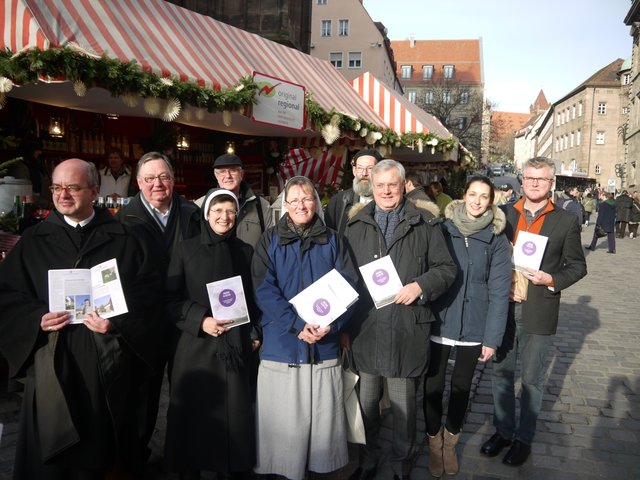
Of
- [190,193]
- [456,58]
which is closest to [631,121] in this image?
[456,58]

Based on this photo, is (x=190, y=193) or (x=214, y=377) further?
(x=190, y=193)

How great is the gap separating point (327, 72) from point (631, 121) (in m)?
37.8

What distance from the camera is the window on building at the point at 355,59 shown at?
4770 cm

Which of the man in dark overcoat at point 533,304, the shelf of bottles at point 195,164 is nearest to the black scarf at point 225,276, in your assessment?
the man in dark overcoat at point 533,304

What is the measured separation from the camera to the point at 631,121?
129ft

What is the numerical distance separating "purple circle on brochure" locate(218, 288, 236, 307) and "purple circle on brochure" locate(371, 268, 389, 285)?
864mm

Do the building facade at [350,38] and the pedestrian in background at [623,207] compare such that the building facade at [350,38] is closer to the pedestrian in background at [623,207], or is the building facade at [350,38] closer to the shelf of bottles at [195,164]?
the pedestrian in background at [623,207]

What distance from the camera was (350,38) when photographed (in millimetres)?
47656

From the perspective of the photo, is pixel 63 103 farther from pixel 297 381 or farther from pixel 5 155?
pixel 297 381

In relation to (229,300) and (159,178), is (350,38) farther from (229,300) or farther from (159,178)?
(229,300)

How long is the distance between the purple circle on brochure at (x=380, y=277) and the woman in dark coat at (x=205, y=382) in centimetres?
90

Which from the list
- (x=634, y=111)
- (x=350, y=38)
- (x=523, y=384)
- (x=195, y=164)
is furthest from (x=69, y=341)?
(x=350, y=38)

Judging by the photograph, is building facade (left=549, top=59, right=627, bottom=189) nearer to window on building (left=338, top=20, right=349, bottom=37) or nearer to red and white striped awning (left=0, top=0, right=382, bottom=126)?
window on building (left=338, top=20, right=349, bottom=37)

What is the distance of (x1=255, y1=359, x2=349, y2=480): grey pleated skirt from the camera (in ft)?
10.2
